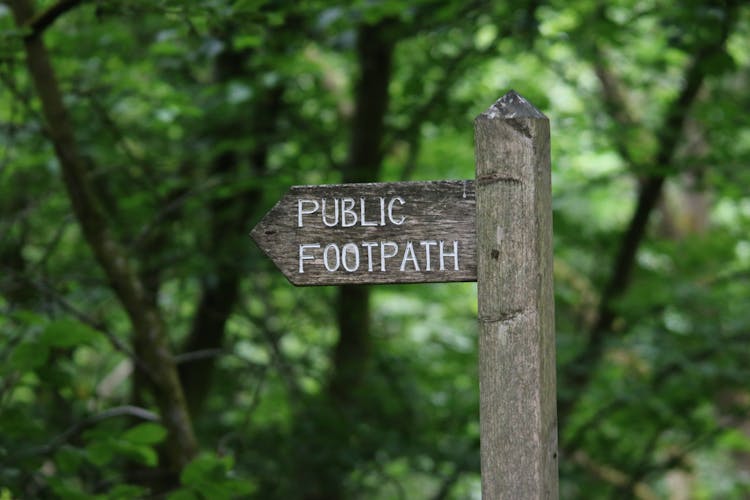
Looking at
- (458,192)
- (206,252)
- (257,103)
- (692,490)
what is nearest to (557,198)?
(257,103)

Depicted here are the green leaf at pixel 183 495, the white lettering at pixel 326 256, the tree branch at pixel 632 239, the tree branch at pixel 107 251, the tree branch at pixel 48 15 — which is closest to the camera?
the white lettering at pixel 326 256

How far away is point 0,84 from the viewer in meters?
4.16

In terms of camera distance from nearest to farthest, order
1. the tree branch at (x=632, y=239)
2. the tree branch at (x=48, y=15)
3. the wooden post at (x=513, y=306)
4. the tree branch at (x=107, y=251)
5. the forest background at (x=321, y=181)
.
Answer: the wooden post at (x=513, y=306), the tree branch at (x=48, y=15), the tree branch at (x=107, y=251), the forest background at (x=321, y=181), the tree branch at (x=632, y=239)

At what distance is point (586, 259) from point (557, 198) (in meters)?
2.00

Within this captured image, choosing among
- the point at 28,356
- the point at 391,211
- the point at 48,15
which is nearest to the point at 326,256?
the point at 391,211

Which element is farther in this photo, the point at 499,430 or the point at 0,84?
the point at 0,84

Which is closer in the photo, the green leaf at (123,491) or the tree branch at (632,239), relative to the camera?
the green leaf at (123,491)

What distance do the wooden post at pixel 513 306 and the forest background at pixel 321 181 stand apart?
4.62ft

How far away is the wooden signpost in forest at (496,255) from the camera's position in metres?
1.65

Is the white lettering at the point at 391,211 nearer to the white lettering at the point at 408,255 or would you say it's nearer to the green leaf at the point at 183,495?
the white lettering at the point at 408,255

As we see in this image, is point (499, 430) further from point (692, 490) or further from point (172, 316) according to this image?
point (692, 490)

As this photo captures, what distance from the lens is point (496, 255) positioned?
1.67 metres

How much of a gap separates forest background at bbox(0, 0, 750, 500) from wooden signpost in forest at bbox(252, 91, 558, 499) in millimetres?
1289

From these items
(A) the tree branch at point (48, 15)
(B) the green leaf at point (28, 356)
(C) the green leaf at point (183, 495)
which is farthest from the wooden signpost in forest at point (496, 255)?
(A) the tree branch at point (48, 15)
